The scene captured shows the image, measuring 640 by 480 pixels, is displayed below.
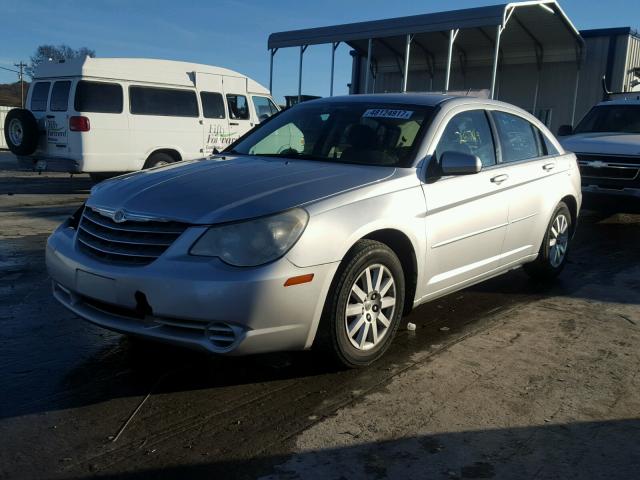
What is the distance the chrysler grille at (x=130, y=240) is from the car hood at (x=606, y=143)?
24.0 ft

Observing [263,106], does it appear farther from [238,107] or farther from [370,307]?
[370,307]

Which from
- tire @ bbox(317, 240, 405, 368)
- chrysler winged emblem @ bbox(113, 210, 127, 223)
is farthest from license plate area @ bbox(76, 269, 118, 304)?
tire @ bbox(317, 240, 405, 368)

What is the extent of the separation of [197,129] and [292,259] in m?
10.5

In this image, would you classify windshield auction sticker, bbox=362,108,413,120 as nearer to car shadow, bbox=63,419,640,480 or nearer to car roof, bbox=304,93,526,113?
car roof, bbox=304,93,526,113

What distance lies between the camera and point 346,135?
4.44 meters

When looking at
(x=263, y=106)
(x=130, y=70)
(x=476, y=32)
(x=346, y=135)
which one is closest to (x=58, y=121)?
(x=130, y=70)

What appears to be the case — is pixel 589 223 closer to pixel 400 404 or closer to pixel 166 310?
pixel 400 404

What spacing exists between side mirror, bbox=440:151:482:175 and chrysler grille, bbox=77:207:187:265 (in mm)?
1782

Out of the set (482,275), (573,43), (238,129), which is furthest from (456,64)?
(482,275)

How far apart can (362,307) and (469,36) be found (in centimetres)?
1912

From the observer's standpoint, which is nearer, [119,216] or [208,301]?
[208,301]

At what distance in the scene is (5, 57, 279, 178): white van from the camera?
1140cm

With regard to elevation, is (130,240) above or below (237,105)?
below

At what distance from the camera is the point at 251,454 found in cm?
272
